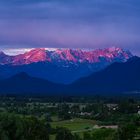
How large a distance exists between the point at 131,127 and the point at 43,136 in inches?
513

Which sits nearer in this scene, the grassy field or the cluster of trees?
the cluster of trees

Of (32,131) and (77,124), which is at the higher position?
(77,124)

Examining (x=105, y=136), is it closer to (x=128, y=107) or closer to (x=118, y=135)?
(x=118, y=135)

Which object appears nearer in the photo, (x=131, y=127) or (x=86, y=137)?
(x=131, y=127)

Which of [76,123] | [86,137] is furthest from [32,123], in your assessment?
[76,123]

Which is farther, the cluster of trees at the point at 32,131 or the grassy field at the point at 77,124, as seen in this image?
the grassy field at the point at 77,124

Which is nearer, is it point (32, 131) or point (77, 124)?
point (32, 131)

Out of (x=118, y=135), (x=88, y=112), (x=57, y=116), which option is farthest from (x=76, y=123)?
(x=118, y=135)

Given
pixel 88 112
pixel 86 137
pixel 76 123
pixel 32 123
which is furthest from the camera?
pixel 88 112

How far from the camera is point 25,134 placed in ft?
219

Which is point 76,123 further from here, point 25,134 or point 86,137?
point 25,134

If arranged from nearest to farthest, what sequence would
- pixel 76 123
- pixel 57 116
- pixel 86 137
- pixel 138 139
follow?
pixel 138 139, pixel 86 137, pixel 76 123, pixel 57 116

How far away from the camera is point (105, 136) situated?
76188 millimetres

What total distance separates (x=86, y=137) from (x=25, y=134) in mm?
13133
